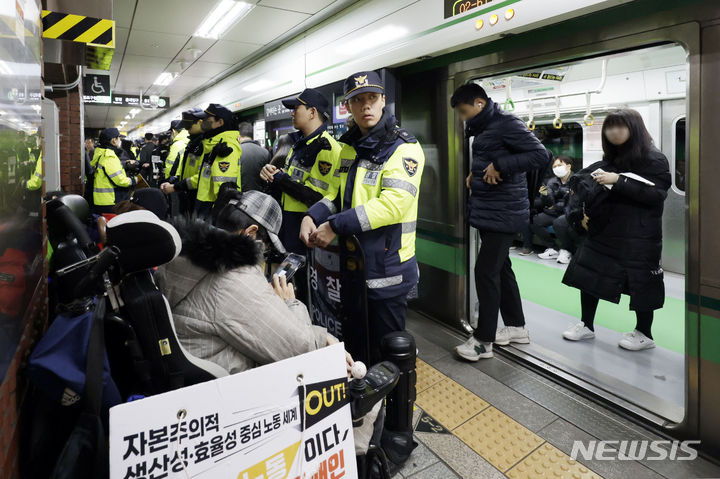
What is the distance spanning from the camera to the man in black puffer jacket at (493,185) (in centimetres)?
305

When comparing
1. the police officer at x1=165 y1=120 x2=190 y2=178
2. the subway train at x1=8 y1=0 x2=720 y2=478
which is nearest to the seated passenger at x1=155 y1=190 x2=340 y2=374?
the subway train at x1=8 y1=0 x2=720 y2=478

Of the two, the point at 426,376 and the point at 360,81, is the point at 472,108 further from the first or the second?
the point at 426,376

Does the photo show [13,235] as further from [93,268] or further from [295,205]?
[295,205]

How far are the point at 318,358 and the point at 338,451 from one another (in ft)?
0.82

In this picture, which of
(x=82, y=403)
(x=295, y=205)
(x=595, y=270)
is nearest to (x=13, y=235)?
(x=82, y=403)

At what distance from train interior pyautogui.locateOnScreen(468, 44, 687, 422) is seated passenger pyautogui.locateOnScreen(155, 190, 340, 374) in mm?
2356

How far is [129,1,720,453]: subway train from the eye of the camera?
7.34ft

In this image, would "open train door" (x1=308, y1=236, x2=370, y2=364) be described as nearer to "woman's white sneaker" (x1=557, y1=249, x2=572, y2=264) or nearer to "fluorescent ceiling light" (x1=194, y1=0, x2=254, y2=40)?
"fluorescent ceiling light" (x1=194, y1=0, x2=254, y2=40)

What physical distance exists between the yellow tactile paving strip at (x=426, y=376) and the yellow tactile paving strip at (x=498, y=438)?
429 millimetres

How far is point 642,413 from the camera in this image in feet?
8.39

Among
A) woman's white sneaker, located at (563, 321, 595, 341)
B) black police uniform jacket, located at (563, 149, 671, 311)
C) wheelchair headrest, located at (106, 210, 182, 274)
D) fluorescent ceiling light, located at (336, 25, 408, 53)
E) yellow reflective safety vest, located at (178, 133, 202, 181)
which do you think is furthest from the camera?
yellow reflective safety vest, located at (178, 133, 202, 181)

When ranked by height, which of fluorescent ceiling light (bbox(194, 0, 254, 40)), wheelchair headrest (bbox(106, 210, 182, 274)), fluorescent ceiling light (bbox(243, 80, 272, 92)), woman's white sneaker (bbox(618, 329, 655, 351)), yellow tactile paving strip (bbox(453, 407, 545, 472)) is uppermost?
fluorescent ceiling light (bbox(194, 0, 254, 40))

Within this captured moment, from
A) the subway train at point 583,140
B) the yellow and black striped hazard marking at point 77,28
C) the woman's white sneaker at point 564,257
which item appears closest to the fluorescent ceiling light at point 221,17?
the subway train at point 583,140

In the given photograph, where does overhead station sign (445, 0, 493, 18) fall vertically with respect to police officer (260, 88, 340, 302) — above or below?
above
